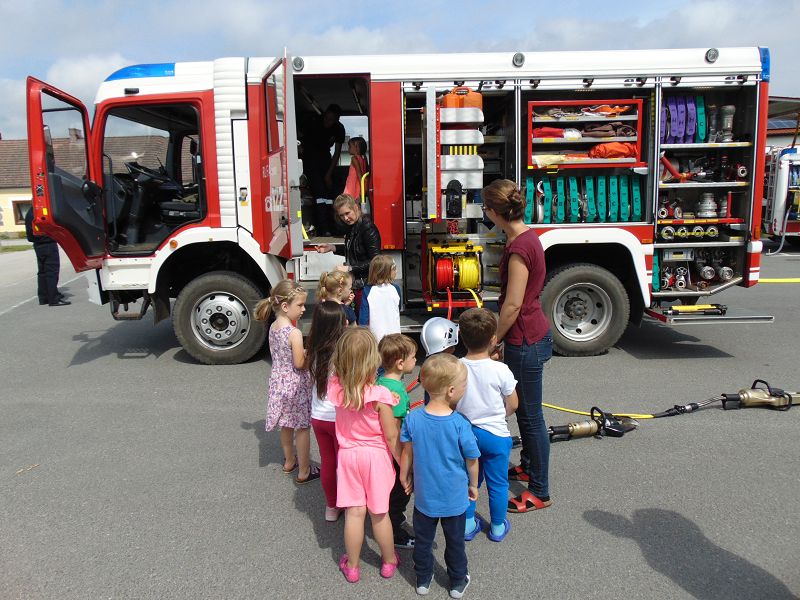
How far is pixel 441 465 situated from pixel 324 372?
851 mm

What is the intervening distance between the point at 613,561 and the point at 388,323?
6.73 ft

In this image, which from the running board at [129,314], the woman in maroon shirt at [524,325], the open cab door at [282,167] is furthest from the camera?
the running board at [129,314]

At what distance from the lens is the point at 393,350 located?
2.89 m

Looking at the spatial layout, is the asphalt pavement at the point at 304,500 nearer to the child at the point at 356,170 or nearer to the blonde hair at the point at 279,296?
the blonde hair at the point at 279,296

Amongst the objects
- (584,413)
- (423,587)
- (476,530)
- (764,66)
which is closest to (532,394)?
(476,530)

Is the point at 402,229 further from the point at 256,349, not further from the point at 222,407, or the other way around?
the point at 222,407

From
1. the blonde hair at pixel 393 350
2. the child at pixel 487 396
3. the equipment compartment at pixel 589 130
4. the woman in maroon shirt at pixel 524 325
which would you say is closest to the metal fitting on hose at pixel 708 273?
the equipment compartment at pixel 589 130

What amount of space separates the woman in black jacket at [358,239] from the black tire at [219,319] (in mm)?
1391

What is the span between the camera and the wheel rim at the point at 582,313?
6.45 metres

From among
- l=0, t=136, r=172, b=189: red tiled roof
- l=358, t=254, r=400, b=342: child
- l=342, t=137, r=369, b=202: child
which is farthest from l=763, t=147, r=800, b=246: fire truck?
l=0, t=136, r=172, b=189: red tiled roof

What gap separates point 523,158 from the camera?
20.6 feet

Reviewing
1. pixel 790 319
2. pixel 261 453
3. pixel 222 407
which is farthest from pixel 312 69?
pixel 790 319

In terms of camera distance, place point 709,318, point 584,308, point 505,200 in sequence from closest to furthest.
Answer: point 505,200, point 709,318, point 584,308

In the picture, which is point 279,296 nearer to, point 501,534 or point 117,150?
point 501,534
